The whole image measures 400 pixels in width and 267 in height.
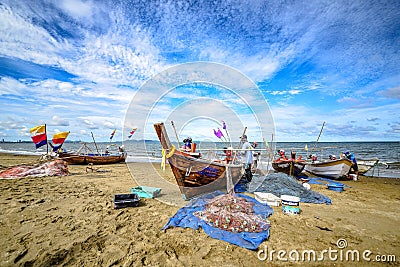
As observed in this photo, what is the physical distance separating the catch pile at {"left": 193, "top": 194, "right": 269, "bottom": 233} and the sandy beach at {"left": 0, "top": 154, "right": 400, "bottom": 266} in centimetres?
39

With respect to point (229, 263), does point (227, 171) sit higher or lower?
higher

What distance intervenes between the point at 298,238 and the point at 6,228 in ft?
20.9

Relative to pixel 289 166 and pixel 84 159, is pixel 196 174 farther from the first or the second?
pixel 84 159

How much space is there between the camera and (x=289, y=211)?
5562 mm

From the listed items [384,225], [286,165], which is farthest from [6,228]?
[286,165]

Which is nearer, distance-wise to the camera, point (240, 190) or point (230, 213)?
point (230, 213)

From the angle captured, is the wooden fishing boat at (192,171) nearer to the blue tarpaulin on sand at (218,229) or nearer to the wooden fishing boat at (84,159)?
the blue tarpaulin on sand at (218,229)

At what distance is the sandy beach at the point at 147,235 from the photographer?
3.27 metres

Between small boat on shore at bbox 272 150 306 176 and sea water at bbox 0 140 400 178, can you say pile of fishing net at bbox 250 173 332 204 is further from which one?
small boat on shore at bbox 272 150 306 176

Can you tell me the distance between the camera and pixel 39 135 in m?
10.6

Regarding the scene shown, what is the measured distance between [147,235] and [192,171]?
9.46 ft

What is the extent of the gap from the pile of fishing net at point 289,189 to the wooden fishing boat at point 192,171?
76.1 inches

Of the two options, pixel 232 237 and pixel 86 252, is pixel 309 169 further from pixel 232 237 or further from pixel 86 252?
pixel 86 252

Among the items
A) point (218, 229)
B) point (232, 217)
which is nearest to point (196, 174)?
point (232, 217)
